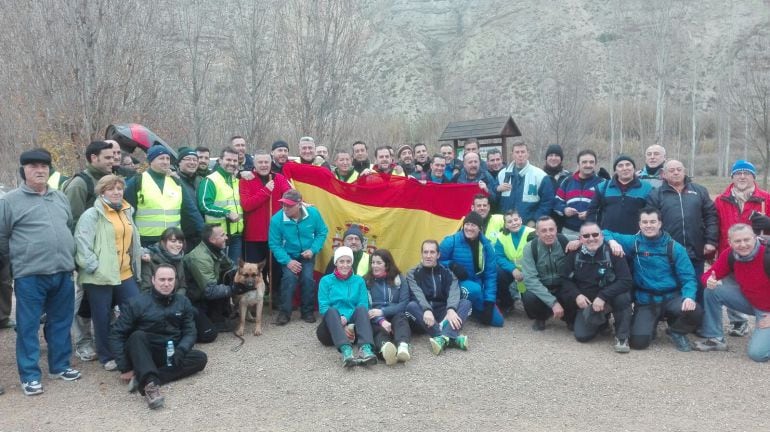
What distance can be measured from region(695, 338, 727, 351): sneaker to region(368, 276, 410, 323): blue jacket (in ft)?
11.1

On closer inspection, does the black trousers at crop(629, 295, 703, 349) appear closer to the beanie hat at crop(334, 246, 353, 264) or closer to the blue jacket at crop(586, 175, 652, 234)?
the blue jacket at crop(586, 175, 652, 234)

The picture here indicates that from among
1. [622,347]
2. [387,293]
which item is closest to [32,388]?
[387,293]

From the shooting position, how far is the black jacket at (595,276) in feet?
21.2

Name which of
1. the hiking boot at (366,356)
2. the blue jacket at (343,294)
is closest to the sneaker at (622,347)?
the hiking boot at (366,356)

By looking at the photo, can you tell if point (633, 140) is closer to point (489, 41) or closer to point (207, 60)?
point (489, 41)

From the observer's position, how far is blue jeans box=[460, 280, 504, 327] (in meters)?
7.02

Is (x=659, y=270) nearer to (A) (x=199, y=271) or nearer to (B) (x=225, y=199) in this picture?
(A) (x=199, y=271)

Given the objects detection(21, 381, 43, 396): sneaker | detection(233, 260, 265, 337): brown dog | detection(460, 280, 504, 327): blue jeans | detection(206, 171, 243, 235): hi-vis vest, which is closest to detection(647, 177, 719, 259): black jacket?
detection(460, 280, 504, 327): blue jeans

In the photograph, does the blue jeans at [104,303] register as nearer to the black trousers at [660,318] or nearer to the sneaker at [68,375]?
the sneaker at [68,375]

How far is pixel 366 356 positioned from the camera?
5.79 meters

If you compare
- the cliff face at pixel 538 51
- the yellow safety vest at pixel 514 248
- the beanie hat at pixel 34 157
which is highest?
the cliff face at pixel 538 51

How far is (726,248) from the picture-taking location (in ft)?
21.2

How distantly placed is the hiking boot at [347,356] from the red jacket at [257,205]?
2.73 metres

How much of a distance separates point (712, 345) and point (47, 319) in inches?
283
